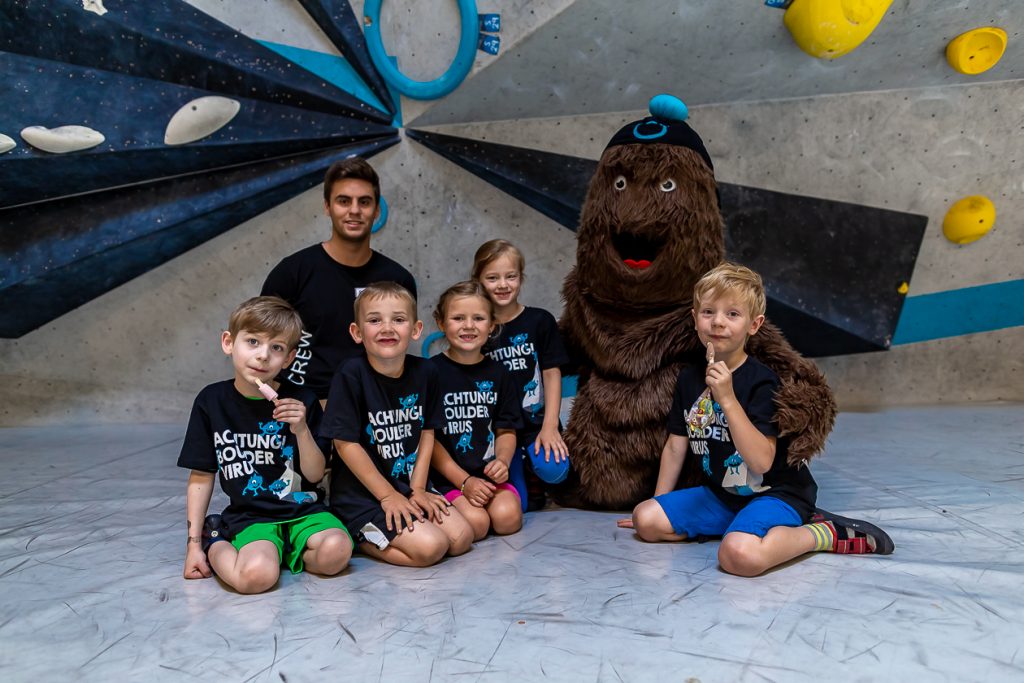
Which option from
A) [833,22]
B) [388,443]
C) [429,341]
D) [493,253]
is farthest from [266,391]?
[833,22]

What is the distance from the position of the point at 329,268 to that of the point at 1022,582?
1717mm

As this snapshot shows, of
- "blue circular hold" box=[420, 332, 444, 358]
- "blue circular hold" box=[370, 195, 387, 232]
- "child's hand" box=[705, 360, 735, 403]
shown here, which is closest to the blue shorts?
"child's hand" box=[705, 360, 735, 403]

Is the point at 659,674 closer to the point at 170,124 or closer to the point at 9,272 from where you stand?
the point at 170,124

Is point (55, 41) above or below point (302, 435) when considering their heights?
above

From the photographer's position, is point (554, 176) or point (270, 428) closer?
point (270, 428)

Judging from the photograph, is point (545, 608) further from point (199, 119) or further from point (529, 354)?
point (199, 119)

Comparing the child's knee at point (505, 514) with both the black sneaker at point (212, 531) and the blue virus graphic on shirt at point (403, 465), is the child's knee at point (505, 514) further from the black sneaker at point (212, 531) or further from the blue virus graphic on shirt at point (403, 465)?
the black sneaker at point (212, 531)

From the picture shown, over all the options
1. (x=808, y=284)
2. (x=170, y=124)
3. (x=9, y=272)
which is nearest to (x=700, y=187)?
(x=808, y=284)

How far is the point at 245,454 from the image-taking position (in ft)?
5.30

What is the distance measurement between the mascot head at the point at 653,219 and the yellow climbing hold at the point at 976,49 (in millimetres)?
1701

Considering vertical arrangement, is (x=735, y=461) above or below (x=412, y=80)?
below

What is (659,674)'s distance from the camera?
114 centimetres

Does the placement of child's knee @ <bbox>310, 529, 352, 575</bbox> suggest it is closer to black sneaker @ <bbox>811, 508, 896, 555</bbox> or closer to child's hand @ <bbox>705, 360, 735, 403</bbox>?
child's hand @ <bbox>705, 360, 735, 403</bbox>

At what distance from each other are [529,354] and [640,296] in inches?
12.8
